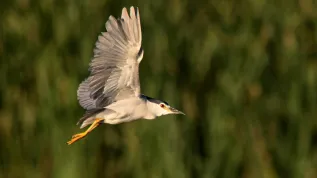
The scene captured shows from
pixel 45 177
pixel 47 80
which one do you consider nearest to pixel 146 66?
pixel 47 80

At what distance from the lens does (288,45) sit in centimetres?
243

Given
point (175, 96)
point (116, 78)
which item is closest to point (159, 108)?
point (116, 78)

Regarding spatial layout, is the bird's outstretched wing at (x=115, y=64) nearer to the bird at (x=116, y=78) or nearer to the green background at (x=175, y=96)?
the bird at (x=116, y=78)

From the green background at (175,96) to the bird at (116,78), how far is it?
2.56ft

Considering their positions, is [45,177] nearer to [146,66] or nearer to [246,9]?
[146,66]

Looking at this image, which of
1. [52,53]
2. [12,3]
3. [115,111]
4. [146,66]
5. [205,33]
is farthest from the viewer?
[12,3]

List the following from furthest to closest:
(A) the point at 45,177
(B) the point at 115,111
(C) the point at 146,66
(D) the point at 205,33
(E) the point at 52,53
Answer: (D) the point at 205,33, (E) the point at 52,53, (C) the point at 146,66, (A) the point at 45,177, (B) the point at 115,111

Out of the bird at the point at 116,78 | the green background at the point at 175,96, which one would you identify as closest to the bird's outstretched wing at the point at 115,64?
the bird at the point at 116,78

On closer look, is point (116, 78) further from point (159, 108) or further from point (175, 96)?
point (175, 96)

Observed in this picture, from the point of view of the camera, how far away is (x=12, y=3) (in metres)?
3.12

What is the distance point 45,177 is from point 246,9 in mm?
1327

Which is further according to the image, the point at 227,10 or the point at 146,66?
the point at 227,10

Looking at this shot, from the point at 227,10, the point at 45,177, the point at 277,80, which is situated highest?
the point at 227,10

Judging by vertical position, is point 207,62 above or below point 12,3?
below
